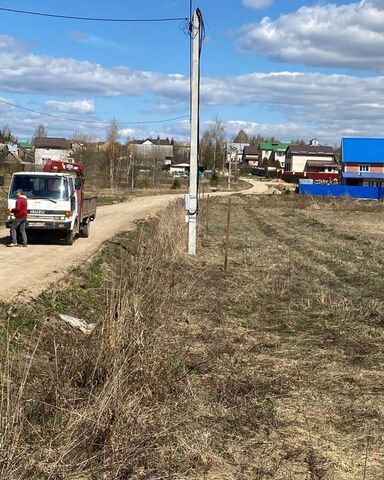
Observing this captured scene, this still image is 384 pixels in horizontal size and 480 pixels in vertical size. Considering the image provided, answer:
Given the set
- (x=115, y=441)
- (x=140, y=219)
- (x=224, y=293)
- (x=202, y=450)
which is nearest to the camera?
(x=115, y=441)

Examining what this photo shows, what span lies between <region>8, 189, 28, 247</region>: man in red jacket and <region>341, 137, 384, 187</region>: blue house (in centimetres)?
8198

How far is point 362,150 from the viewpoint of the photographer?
319ft

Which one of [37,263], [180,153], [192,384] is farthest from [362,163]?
[192,384]

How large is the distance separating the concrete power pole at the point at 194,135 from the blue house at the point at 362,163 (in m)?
78.2

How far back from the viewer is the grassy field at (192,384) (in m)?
5.04

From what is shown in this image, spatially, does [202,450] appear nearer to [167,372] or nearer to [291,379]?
[167,372]

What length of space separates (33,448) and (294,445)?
7.63 ft

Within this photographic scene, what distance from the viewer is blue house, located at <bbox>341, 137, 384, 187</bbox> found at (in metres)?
94.7

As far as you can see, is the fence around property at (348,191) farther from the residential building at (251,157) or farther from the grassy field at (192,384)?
the residential building at (251,157)

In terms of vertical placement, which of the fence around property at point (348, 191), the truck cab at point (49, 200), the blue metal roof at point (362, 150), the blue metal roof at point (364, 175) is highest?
the blue metal roof at point (362, 150)

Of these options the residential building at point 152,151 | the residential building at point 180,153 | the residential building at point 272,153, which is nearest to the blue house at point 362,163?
the residential building at point 152,151

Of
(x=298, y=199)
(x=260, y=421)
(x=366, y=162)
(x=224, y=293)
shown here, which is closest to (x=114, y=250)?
(x=224, y=293)

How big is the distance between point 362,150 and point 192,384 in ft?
312

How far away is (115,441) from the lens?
510 cm
